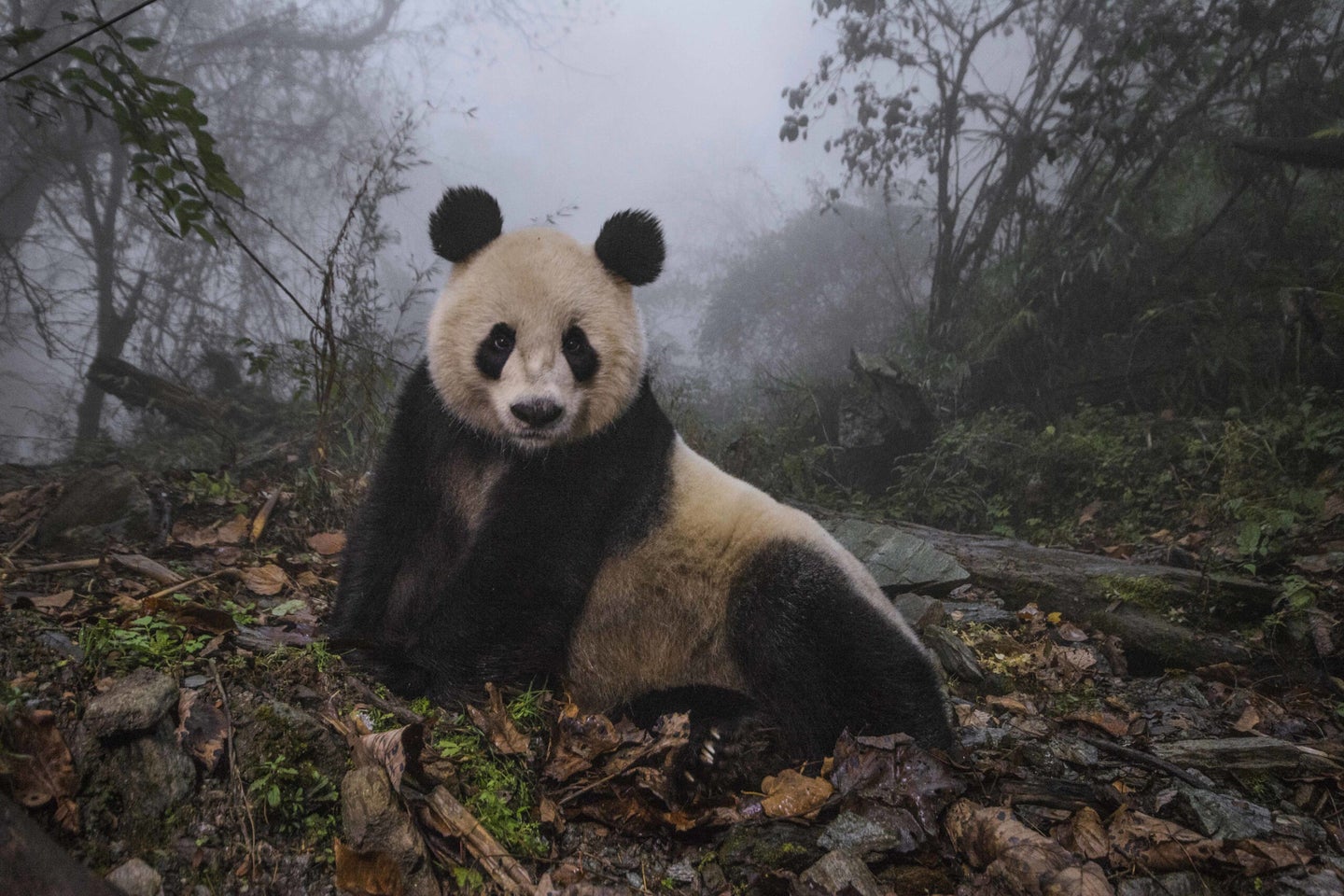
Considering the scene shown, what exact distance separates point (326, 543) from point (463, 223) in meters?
1.76

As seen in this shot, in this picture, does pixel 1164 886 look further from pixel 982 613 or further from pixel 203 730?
pixel 203 730

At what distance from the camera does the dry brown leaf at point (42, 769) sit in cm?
108

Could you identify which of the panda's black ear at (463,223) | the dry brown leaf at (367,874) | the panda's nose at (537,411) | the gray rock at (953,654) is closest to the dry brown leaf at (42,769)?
the dry brown leaf at (367,874)

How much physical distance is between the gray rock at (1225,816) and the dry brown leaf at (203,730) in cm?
A: 235

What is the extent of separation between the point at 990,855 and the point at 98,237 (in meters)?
6.33

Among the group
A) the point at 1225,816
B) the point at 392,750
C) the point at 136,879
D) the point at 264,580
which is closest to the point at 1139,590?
the point at 1225,816

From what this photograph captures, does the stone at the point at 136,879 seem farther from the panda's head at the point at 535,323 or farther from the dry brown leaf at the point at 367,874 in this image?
the panda's head at the point at 535,323

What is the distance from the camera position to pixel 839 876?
1442mm

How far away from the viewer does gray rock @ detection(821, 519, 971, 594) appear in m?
3.45

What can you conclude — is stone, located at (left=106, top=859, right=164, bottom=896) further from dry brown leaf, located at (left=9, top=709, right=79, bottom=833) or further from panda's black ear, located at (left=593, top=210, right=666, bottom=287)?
panda's black ear, located at (left=593, top=210, right=666, bottom=287)

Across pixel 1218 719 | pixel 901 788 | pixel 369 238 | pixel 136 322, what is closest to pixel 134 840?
pixel 901 788

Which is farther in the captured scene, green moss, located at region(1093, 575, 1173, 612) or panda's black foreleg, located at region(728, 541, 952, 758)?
green moss, located at region(1093, 575, 1173, 612)

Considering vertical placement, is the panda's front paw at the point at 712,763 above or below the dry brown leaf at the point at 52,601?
below

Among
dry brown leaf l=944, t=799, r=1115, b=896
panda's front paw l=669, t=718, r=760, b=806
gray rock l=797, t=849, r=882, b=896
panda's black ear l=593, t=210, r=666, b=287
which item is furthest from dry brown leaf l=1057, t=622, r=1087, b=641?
panda's black ear l=593, t=210, r=666, b=287
